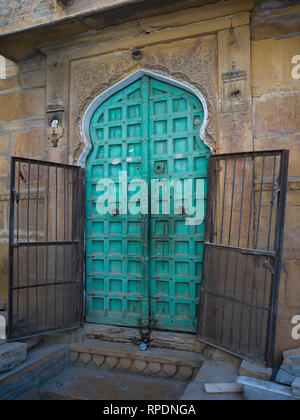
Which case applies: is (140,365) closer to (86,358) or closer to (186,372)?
(186,372)

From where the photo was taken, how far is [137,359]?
10.9 ft

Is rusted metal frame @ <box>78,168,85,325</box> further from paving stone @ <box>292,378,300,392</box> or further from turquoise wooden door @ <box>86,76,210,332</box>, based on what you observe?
paving stone @ <box>292,378,300,392</box>

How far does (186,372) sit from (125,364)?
0.64 meters

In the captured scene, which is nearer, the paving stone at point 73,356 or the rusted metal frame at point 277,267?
the rusted metal frame at point 277,267

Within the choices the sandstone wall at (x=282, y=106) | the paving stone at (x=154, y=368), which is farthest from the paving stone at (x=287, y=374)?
the paving stone at (x=154, y=368)

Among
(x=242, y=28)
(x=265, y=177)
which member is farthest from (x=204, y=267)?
(x=242, y=28)

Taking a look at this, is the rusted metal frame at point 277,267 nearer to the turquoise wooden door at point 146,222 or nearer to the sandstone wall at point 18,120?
the turquoise wooden door at point 146,222

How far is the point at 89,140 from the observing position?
3.88m

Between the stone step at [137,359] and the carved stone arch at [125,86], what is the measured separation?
2.06 metres

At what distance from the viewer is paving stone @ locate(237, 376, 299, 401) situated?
2.32 metres

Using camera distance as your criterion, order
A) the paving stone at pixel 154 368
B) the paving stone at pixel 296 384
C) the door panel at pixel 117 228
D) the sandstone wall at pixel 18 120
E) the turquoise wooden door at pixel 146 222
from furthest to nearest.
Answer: the sandstone wall at pixel 18 120 < the door panel at pixel 117 228 < the turquoise wooden door at pixel 146 222 < the paving stone at pixel 154 368 < the paving stone at pixel 296 384

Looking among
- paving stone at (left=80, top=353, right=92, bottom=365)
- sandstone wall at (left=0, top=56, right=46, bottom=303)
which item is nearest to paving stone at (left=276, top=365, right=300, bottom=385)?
paving stone at (left=80, top=353, right=92, bottom=365)

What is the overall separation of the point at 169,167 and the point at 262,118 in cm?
105

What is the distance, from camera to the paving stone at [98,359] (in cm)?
345
